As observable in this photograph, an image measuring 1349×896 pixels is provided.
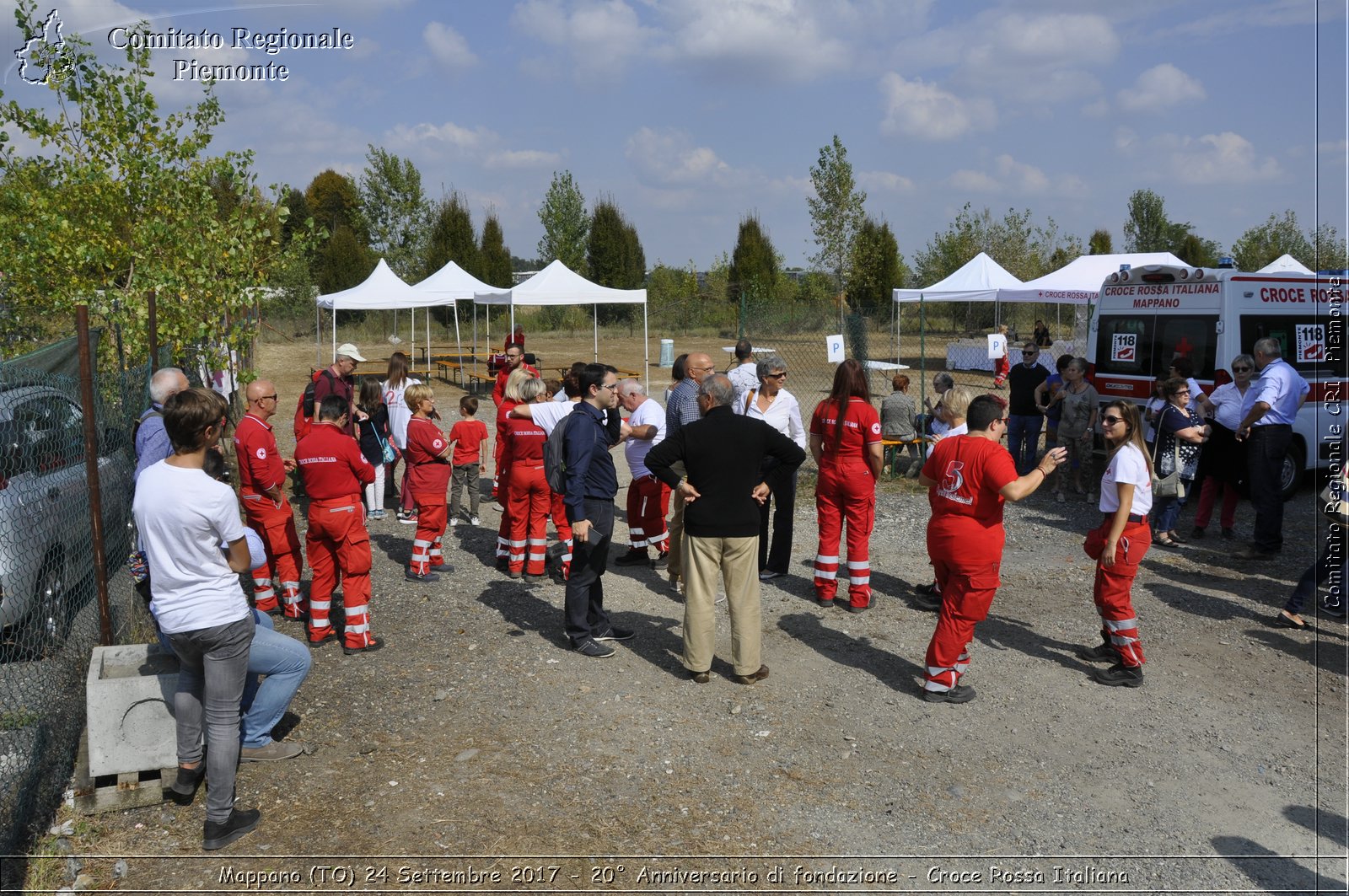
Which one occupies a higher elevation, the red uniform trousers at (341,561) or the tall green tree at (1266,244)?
the tall green tree at (1266,244)

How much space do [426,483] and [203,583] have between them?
3852 mm

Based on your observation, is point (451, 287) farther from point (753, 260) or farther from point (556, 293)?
point (753, 260)

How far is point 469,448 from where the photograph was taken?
9148 millimetres

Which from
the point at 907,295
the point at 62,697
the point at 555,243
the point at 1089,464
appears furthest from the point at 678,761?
the point at 555,243

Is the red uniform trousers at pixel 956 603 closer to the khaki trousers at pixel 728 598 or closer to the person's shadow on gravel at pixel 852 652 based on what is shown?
the person's shadow on gravel at pixel 852 652

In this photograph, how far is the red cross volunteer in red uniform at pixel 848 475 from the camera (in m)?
6.74

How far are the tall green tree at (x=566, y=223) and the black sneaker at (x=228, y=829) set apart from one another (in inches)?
→ 1652

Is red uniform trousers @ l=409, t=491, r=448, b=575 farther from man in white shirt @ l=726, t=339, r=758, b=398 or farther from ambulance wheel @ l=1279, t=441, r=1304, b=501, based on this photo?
ambulance wheel @ l=1279, t=441, r=1304, b=501

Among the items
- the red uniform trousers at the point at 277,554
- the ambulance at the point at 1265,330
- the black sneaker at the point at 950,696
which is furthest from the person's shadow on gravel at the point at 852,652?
the ambulance at the point at 1265,330

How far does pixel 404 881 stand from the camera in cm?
379

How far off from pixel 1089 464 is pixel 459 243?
3384 cm

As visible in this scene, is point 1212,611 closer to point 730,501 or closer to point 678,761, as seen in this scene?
point 730,501

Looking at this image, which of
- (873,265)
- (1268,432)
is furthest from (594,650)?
(873,265)

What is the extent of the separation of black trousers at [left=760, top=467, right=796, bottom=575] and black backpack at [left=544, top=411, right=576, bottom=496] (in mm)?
1802
